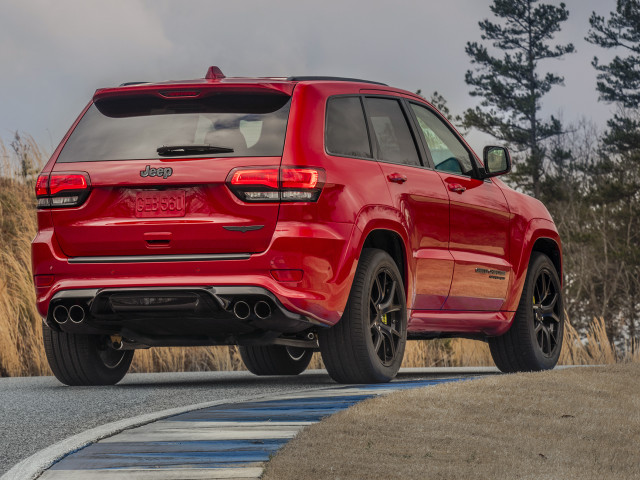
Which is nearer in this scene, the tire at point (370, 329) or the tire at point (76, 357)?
the tire at point (370, 329)

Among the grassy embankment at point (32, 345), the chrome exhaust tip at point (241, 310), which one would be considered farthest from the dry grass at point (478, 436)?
the grassy embankment at point (32, 345)

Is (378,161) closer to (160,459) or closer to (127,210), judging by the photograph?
(127,210)

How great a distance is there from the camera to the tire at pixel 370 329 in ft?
26.1

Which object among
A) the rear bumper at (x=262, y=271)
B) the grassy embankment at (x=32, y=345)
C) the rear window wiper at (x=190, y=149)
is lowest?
the grassy embankment at (x=32, y=345)

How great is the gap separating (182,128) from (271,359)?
3155 millimetres

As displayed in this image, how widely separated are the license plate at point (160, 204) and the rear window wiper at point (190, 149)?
0.88ft

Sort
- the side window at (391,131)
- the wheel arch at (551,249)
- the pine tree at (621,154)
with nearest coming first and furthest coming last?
the side window at (391,131) < the wheel arch at (551,249) < the pine tree at (621,154)

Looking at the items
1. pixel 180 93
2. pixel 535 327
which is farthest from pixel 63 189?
pixel 535 327

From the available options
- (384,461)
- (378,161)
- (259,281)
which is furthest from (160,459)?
(378,161)

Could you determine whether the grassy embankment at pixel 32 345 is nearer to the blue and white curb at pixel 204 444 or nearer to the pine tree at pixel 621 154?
the blue and white curb at pixel 204 444

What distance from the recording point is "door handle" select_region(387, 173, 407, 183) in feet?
27.3

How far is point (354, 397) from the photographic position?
22.8 ft

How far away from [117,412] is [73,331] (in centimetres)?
132

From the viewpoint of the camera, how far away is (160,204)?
7586 millimetres
